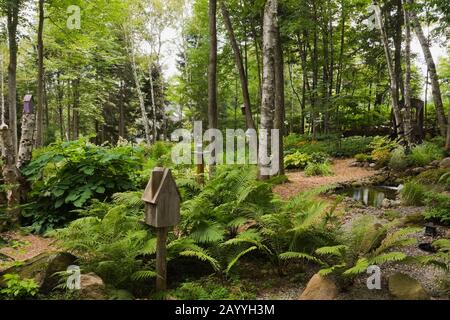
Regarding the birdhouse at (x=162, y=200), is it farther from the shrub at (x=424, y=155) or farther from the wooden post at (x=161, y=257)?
the shrub at (x=424, y=155)

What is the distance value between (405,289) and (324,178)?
847 centimetres

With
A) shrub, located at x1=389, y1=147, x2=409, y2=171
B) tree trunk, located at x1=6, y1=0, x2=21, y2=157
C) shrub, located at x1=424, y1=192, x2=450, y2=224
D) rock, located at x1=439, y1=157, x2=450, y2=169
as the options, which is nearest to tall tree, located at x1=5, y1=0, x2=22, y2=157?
tree trunk, located at x1=6, y1=0, x2=21, y2=157

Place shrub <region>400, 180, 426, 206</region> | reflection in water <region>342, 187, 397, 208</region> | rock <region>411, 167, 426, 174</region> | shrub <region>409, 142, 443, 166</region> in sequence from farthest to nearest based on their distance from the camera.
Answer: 1. shrub <region>409, 142, 443, 166</region>
2. rock <region>411, 167, 426, 174</region>
3. reflection in water <region>342, 187, 397, 208</region>
4. shrub <region>400, 180, 426, 206</region>

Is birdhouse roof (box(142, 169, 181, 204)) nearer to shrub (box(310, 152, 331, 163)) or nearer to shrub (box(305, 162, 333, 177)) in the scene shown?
shrub (box(305, 162, 333, 177))

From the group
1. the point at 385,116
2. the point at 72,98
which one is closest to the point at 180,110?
the point at 72,98

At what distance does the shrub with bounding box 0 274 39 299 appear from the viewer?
3.59 metres

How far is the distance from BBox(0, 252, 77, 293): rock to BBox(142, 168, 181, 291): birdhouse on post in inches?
47.3

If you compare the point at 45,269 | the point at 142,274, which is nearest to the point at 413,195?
the point at 142,274

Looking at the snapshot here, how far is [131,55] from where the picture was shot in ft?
76.1

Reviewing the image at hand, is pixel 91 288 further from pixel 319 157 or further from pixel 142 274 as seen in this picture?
pixel 319 157

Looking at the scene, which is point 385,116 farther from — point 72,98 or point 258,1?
point 72,98
